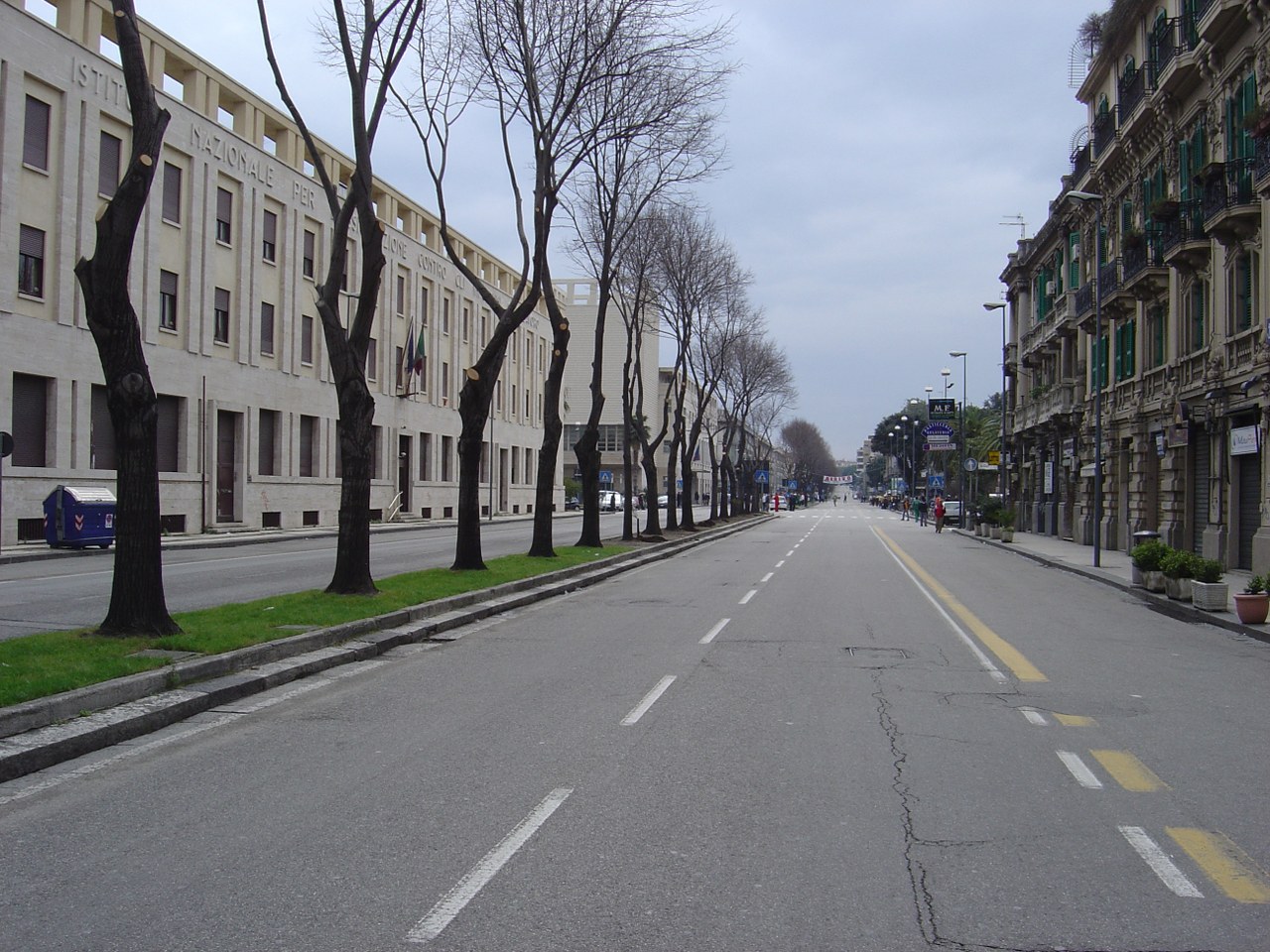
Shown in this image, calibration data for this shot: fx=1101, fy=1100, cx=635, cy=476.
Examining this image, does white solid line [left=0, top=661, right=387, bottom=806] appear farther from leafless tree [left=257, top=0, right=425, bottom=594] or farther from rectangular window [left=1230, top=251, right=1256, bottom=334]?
rectangular window [left=1230, top=251, right=1256, bottom=334]

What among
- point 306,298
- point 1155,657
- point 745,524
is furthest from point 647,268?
point 1155,657

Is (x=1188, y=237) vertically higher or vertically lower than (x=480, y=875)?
higher

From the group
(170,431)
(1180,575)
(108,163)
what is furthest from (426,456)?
(1180,575)

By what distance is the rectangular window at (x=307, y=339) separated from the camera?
4331cm

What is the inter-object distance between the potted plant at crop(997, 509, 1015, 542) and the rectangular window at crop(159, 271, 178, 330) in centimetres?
3018

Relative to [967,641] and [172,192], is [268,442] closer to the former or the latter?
[172,192]

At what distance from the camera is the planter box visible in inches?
690

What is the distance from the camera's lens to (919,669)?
1114 cm

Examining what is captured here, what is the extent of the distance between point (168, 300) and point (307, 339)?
922 cm

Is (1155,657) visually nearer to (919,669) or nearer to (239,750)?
(919,669)

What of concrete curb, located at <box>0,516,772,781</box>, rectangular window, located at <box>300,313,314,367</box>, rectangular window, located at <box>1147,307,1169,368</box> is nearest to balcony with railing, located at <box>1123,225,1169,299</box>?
rectangular window, located at <box>1147,307,1169,368</box>

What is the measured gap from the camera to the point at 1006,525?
4228 cm

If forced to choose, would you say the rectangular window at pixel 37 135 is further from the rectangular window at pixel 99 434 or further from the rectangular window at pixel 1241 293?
the rectangular window at pixel 1241 293

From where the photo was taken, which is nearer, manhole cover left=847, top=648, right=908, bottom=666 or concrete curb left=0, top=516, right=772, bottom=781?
concrete curb left=0, top=516, right=772, bottom=781
